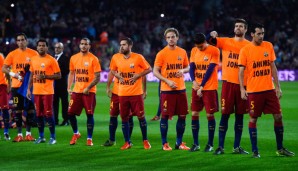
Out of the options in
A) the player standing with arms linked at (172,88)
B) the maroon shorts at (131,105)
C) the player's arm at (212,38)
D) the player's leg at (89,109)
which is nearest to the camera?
the player's arm at (212,38)

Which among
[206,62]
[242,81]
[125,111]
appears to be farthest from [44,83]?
[242,81]

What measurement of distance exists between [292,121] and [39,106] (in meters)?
8.45

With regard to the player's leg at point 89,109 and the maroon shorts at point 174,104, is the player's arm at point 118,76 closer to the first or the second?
the player's leg at point 89,109

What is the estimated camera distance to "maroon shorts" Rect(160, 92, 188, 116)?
52.4ft

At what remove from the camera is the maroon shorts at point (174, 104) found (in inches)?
629

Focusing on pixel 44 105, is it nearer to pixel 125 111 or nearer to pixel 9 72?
pixel 9 72

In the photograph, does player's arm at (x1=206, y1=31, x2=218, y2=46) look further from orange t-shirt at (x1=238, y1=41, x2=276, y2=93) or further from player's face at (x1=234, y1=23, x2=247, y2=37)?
orange t-shirt at (x1=238, y1=41, x2=276, y2=93)

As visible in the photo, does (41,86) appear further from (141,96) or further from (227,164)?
(227,164)

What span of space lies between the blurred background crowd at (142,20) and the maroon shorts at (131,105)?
93.1 ft

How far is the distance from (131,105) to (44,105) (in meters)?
2.12

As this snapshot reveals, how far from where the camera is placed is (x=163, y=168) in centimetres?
1329

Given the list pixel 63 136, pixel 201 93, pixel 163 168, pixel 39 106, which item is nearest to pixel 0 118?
pixel 63 136

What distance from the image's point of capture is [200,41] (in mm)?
15375

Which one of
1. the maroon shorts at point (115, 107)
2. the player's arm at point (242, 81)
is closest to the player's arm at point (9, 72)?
the maroon shorts at point (115, 107)
